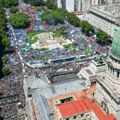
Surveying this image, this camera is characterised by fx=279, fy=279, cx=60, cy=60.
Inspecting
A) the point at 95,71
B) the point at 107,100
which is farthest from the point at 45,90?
the point at 107,100

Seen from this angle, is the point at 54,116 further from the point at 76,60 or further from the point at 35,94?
the point at 76,60

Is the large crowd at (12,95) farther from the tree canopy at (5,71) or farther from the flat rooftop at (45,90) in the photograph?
the flat rooftop at (45,90)

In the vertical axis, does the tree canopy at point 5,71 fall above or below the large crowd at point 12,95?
above

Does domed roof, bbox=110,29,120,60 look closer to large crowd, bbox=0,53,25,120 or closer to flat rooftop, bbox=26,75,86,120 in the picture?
flat rooftop, bbox=26,75,86,120

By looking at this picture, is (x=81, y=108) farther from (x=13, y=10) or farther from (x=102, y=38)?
(x=13, y=10)

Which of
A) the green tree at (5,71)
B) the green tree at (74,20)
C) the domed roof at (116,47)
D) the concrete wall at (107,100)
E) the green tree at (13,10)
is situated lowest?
the green tree at (5,71)

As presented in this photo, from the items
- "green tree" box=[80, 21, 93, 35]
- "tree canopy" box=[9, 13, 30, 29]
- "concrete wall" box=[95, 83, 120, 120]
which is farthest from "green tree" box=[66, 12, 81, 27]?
"concrete wall" box=[95, 83, 120, 120]

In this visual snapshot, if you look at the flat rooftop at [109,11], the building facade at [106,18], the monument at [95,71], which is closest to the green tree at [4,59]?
the monument at [95,71]
